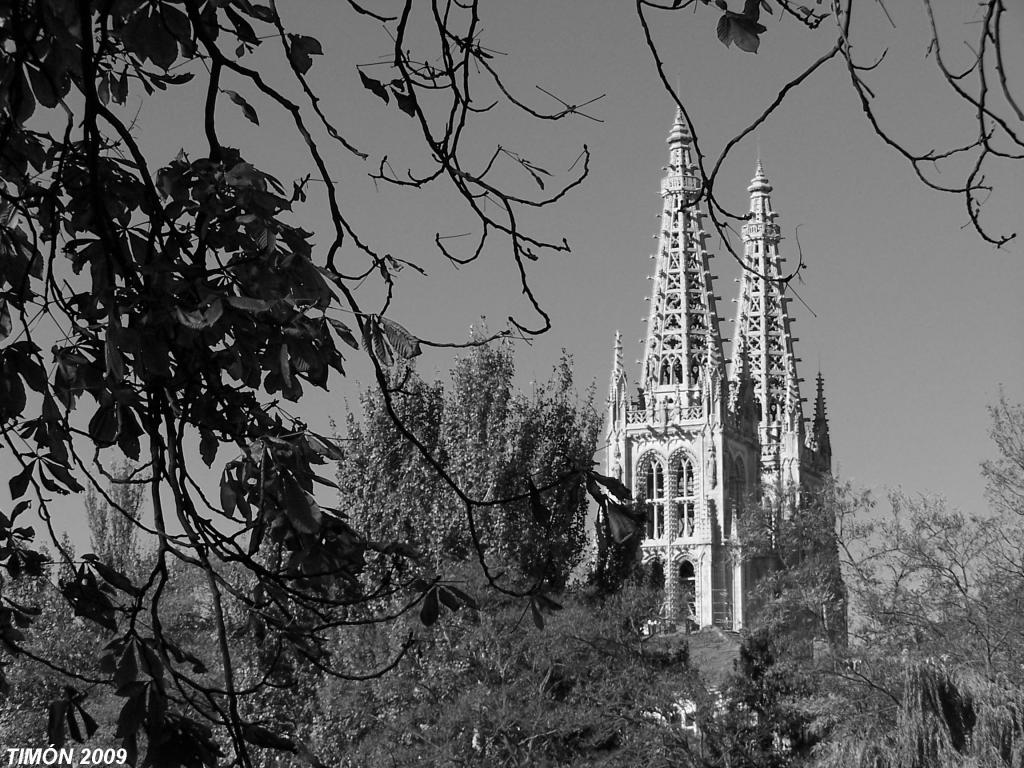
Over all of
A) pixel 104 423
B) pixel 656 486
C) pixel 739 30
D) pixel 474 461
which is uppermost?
pixel 656 486

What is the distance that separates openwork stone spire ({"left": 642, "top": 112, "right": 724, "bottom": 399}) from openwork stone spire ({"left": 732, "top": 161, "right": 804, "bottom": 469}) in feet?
14.4

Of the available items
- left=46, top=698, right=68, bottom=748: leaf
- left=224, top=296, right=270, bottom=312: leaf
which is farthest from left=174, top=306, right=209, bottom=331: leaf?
left=46, top=698, right=68, bottom=748: leaf

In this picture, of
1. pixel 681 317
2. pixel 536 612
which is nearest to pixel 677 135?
pixel 681 317

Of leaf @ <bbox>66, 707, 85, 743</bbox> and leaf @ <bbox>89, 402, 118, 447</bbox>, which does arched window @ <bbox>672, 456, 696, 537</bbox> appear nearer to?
leaf @ <bbox>89, 402, 118, 447</bbox>

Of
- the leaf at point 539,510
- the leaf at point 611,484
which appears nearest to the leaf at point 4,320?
the leaf at point 539,510

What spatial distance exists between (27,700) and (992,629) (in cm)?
1597

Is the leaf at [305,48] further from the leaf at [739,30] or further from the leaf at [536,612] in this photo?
the leaf at [536,612]

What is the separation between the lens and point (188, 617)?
3606cm

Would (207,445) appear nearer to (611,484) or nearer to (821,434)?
(611,484)

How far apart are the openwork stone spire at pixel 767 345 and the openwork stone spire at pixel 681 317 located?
14.4ft

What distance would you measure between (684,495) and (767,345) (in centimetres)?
1189

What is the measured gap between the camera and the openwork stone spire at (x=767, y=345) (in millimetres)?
82812

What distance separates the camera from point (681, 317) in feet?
257

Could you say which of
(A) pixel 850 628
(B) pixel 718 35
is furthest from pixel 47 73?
(A) pixel 850 628
